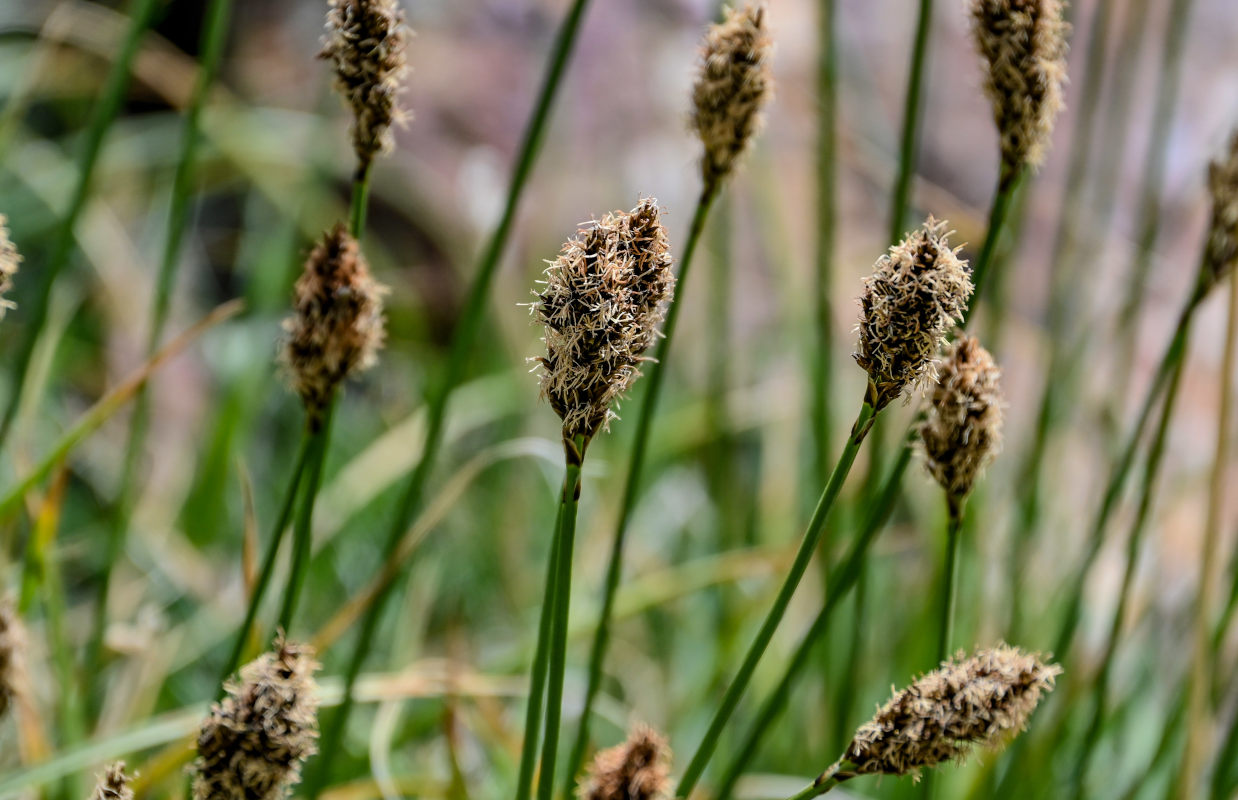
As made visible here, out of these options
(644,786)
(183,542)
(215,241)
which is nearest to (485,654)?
(183,542)

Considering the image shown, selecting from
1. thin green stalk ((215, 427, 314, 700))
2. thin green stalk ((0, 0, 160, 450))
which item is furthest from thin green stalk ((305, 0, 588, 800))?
thin green stalk ((0, 0, 160, 450))

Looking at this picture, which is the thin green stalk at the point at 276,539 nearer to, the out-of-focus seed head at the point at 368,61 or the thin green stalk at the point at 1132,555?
the out-of-focus seed head at the point at 368,61

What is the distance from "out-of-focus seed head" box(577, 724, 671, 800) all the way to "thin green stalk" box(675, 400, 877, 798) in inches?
0.4

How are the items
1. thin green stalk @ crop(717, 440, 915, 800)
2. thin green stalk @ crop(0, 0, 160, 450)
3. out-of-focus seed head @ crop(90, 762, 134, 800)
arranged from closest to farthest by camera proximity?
out-of-focus seed head @ crop(90, 762, 134, 800), thin green stalk @ crop(717, 440, 915, 800), thin green stalk @ crop(0, 0, 160, 450)

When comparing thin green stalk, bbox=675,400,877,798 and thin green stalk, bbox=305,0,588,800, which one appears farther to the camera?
thin green stalk, bbox=305,0,588,800

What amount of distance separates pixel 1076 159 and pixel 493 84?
46.7 inches

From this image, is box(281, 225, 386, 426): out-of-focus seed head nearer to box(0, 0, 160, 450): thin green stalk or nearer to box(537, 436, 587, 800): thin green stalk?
box(537, 436, 587, 800): thin green stalk

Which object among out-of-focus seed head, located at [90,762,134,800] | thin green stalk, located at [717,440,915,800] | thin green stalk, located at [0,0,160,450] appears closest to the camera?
out-of-focus seed head, located at [90,762,134,800]

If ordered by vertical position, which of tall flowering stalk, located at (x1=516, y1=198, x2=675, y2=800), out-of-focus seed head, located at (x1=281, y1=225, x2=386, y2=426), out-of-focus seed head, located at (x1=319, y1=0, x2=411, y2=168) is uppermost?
out-of-focus seed head, located at (x1=319, y1=0, x2=411, y2=168)

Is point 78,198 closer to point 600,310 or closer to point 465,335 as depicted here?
point 465,335

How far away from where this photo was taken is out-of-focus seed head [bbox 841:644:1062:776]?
232 mm

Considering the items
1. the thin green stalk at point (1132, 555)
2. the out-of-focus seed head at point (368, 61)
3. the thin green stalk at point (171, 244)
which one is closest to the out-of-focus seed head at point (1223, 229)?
the thin green stalk at point (1132, 555)

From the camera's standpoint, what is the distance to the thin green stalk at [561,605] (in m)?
0.24

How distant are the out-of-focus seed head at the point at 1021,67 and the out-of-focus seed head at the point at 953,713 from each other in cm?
14
